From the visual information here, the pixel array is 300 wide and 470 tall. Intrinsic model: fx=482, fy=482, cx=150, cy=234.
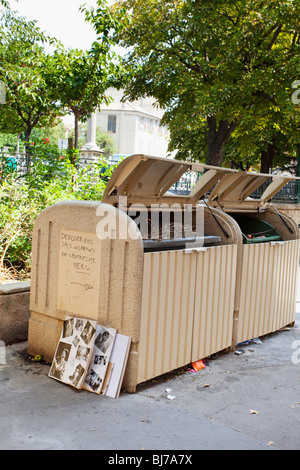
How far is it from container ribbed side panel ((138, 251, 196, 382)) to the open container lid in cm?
69

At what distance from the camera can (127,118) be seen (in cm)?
7606

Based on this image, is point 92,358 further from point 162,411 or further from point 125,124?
point 125,124

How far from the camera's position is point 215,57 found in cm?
1439

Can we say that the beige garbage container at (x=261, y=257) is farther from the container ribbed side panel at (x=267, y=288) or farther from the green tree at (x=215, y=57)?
the green tree at (x=215, y=57)

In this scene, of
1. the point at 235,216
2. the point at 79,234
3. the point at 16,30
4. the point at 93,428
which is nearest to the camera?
the point at 93,428

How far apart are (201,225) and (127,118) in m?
73.4

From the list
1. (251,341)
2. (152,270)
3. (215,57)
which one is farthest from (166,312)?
(215,57)

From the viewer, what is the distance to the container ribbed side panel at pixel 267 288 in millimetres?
5062

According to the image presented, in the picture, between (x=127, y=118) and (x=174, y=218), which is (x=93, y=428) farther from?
(x=127, y=118)

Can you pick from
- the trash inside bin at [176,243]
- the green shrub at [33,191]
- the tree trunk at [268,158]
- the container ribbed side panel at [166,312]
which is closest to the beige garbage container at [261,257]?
the trash inside bin at [176,243]

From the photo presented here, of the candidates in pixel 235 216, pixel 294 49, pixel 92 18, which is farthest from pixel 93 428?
pixel 294 49

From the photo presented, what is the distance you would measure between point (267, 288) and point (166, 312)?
1.84 m

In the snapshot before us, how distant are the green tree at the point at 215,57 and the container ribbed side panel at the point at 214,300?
31.4 ft
